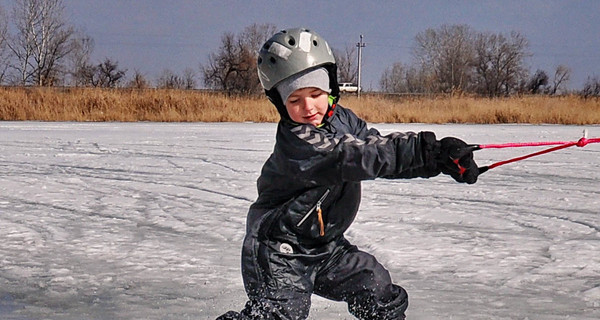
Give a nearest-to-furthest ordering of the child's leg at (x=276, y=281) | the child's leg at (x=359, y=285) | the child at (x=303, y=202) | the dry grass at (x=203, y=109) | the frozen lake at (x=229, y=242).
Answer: the child at (x=303, y=202) → the child's leg at (x=276, y=281) → the child's leg at (x=359, y=285) → the frozen lake at (x=229, y=242) → the dry grass at (x=203, y=109)

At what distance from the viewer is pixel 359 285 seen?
216cm

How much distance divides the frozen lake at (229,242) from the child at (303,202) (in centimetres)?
40

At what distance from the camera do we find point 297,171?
75.2 inches

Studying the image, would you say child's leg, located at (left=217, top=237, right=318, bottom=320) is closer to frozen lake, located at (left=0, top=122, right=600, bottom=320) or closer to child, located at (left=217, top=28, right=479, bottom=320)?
child, located at (left=217, top=28, right=479, bottom=320)

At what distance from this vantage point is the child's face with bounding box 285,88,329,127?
2.01 meters

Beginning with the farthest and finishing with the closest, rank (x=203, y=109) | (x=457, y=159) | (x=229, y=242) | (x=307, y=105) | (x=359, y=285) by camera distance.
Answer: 1. (x=203, y=109)
2. (x=229, y=242)
3. (x=359, y=285)
4. (x=307, y=105)
5. (x=457, y=159)

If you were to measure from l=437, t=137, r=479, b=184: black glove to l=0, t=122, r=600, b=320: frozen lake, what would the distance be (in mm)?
850

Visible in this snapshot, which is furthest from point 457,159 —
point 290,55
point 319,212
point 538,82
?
point 538,82

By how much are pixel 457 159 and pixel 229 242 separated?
2.03 meters

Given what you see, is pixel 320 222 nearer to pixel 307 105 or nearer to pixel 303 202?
pixel 303 202

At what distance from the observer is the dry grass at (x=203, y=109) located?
18.5 m

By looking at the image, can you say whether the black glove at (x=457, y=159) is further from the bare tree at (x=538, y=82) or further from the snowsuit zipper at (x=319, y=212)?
the bare tree at (x=538, y=82)

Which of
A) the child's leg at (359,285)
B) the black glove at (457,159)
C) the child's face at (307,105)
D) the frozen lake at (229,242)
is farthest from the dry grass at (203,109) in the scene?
the black glove at (457,159)

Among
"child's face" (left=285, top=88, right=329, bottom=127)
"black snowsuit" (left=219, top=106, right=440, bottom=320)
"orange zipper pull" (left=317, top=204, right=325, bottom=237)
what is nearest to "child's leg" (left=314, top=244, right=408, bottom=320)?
"black snowsuit" (left=219, top=106, right=440, bottom=320)
